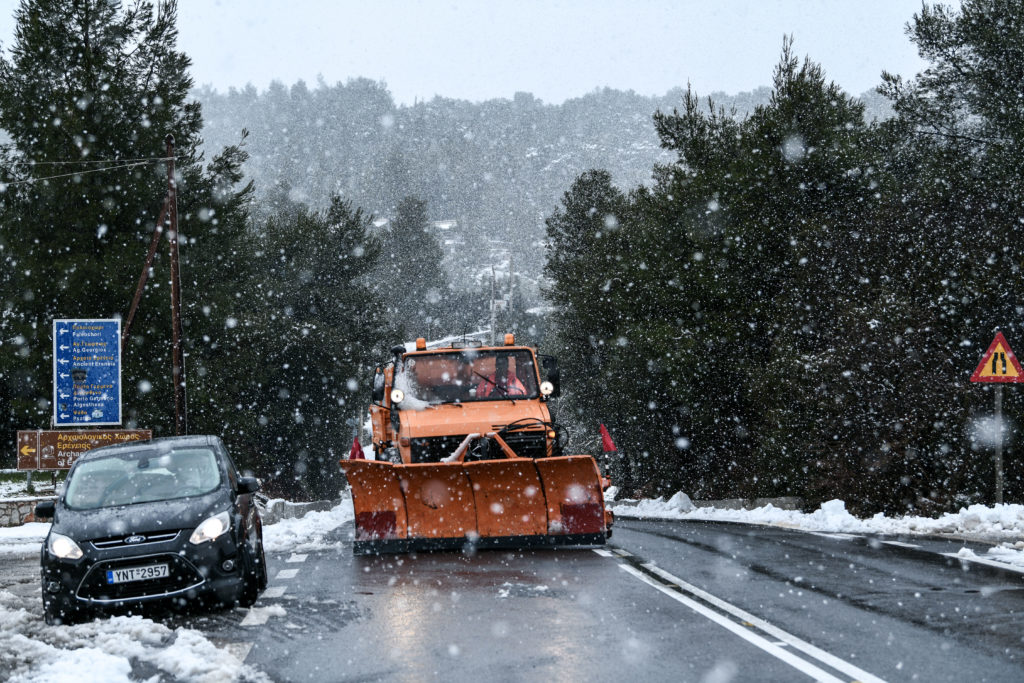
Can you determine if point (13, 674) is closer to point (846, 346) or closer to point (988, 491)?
point (988, 491)

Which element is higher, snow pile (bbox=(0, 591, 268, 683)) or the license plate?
the license plate

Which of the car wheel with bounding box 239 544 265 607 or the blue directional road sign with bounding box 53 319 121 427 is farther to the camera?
the blue directional road sign with bounding box 53 319 121 427

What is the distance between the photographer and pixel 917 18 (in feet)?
114

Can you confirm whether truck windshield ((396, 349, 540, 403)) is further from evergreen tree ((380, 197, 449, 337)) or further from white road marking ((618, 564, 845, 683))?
evergreen tree ((380, 197, 449, 337))

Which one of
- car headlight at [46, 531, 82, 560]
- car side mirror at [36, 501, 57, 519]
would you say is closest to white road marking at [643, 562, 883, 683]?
car headlight at [46, 531, 82, 560]

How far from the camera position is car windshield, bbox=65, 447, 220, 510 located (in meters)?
10.4

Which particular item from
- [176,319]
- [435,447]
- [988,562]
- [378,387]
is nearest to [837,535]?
[988,562]

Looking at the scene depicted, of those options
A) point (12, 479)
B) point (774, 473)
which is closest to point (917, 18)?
point (774, 473)

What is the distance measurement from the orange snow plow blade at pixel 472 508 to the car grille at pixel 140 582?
12.6 feet

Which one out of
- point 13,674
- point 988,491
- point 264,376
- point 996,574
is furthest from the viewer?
point 264,376

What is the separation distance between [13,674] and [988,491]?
16570 mm

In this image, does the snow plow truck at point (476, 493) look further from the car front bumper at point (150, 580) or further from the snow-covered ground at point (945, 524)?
the snow-covered ground at point (945, 524)

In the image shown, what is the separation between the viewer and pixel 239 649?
25.5ft

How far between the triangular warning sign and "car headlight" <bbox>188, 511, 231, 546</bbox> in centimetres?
1025
